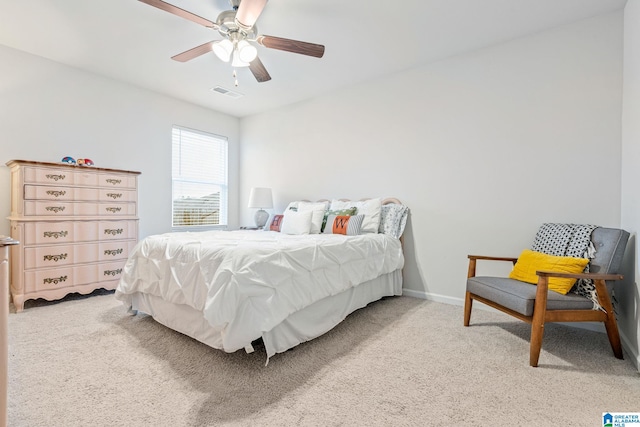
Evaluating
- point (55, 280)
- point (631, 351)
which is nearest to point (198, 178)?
point (55, 280)

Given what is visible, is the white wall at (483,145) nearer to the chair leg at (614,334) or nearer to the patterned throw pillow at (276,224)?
the patterned throw pillow at (276,224)

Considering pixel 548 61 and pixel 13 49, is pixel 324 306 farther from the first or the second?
pixel 13 49

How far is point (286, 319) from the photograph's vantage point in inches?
75.8

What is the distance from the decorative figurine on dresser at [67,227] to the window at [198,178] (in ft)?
3.09

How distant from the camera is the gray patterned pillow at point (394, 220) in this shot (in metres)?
3.32

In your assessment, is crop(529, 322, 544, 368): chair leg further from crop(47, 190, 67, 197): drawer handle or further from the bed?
crop(47, 190, 67, 197): drawer handle

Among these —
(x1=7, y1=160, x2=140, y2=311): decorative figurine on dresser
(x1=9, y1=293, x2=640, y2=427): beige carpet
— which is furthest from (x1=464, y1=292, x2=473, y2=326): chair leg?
(x1=7, y1=160, x2=140, y2=311): decorative figurine on dresser

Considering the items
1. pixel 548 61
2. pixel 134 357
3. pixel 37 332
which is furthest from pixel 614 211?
pixel 37 332

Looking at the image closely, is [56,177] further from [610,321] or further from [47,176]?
[610,321]

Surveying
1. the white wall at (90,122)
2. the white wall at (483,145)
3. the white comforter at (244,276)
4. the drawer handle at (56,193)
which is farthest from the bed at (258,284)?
the white wall at (90,122)

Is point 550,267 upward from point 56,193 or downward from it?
downward

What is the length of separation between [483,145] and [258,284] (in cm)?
256

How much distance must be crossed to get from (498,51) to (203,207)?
434 centimetres

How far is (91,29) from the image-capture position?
2689mm
